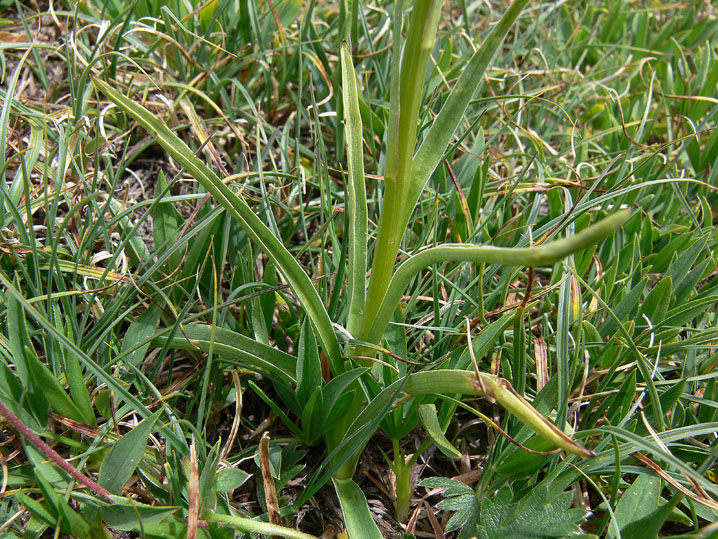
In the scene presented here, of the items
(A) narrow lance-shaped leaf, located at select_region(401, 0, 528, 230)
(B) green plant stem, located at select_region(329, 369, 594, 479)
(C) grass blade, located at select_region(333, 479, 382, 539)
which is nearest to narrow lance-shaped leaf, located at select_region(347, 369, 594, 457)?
(B) green plant stem, located at select_region(329, 369, 594, 479)

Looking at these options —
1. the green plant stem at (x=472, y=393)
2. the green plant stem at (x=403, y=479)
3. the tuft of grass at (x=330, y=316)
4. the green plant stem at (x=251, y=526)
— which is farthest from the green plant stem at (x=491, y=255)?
the green plant stem at (x=251, y=526)

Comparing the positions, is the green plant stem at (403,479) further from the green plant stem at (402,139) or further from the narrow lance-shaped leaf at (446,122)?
the narrow lance-shaped leaf at (446,122)

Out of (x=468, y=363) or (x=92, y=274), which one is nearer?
(x=468, y=363)

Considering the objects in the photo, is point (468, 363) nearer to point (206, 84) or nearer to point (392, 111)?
point (392, 111)

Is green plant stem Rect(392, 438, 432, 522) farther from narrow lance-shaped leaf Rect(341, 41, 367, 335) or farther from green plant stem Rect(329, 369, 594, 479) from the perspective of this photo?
narrow lance-shaped leaf Rect(341, 41, 367, 335)

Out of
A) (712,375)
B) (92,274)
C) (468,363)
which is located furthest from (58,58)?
(712,375)
